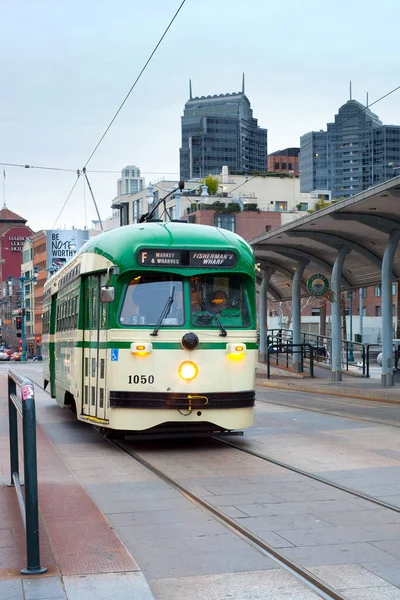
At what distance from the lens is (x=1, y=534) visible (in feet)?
25.9

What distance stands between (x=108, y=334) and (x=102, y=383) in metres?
0.78

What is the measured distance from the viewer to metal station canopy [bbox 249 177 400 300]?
80.1ft

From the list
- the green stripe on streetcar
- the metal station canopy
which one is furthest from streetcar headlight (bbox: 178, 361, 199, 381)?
the metal station canopy

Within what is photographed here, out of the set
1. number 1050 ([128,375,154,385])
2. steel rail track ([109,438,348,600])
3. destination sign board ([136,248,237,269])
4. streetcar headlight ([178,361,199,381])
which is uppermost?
destination sign board ([136,248,237,269])

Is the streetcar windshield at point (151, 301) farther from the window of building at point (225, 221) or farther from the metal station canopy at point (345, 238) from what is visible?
the window of building at point (225, 221)

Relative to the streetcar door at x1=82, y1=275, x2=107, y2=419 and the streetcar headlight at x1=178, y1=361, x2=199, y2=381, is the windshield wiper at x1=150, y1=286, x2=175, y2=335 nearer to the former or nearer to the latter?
the streetcar headlight at x1=178, y1=361, x2=199, y2=381

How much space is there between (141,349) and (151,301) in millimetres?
729

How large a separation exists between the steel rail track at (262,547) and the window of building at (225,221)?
325ft

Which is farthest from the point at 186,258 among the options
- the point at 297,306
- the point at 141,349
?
the point at 297,306

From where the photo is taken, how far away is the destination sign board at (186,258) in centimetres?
1324

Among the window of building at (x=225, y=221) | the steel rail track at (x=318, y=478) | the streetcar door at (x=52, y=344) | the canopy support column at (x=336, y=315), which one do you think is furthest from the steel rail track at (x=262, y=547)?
the window of building at (x=225, y=221)

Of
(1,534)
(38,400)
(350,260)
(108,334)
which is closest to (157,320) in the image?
(108,334)

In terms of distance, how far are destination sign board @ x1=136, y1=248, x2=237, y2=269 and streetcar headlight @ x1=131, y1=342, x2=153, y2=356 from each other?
114 cm

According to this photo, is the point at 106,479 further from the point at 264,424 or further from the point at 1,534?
the point at 264,424
